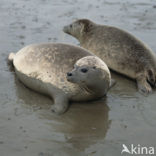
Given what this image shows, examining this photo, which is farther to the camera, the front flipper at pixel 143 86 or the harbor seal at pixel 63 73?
the front flipper at pixel 143 86

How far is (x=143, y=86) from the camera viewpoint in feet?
15.9

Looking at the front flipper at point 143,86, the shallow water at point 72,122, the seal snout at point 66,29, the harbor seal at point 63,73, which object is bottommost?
the front flipper at point 143,86

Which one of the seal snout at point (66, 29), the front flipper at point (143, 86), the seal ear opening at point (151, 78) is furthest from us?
the seal snout at point (66, 29)

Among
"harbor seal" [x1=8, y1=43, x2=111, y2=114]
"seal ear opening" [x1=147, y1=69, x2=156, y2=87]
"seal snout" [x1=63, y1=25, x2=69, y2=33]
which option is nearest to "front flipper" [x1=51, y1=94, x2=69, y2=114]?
"harbor seal" [x1=8, y1=43, x2=111, y2=114]

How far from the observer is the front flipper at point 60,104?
4.01 m

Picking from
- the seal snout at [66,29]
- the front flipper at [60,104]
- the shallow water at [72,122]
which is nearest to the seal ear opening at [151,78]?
the shallow water at [72,122]

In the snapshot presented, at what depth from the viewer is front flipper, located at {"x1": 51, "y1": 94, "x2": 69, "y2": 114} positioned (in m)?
4.01

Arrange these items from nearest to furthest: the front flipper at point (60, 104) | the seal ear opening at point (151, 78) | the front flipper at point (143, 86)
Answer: the front flipper at point (60, 104) < the front flipper at point (143, 86) < the seal ear opening at point (151, 78)

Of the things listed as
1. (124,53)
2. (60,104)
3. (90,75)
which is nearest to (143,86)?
(124,53)

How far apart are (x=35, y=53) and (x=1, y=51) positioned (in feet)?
5.09

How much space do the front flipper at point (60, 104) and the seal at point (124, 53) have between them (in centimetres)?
123

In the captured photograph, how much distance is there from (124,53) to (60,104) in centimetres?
182

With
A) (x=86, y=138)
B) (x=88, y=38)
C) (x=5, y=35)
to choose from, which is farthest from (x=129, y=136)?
(x=5, y=35)

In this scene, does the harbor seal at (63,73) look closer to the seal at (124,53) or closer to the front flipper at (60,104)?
the front flipper at (60,104)
